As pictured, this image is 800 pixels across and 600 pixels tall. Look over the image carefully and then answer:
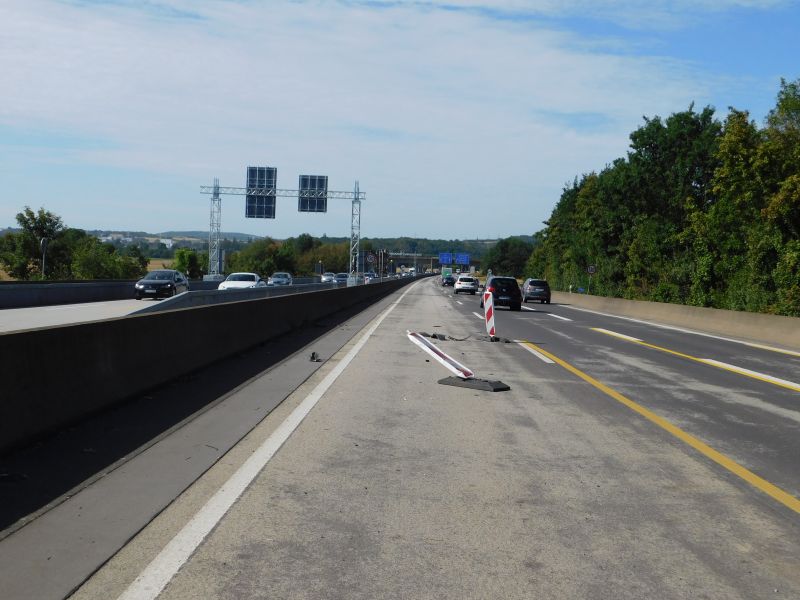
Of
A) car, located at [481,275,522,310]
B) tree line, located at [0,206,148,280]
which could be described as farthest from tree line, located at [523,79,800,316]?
tree line, located at [0,206,148,280]

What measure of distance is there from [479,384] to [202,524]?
7.20 m

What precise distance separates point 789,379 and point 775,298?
2068 centimetres

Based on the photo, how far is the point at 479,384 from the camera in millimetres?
12211

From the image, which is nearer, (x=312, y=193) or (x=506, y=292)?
(x=506, y=292)

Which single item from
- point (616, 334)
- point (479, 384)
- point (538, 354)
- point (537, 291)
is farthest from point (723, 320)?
point (537, 291)

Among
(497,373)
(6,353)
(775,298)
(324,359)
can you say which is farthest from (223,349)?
(775,298)

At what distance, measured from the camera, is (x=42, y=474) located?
6.47 m

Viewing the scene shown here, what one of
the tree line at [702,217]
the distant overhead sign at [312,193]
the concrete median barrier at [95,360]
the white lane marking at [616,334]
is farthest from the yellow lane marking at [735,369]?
the distant overhead sign at [312,193]

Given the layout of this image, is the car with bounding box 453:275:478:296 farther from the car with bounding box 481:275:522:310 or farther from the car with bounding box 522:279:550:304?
the car with bounding box 481:275:522:310

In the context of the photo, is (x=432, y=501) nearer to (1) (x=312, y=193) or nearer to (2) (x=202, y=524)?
(2) (x=202, y=524)

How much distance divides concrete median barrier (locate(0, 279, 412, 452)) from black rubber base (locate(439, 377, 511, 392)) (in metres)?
3.88

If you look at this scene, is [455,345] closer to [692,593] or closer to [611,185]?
[692,593]

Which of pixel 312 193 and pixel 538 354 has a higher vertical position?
pixel 312 193

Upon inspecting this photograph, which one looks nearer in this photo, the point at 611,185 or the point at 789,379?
the point at 789,379
